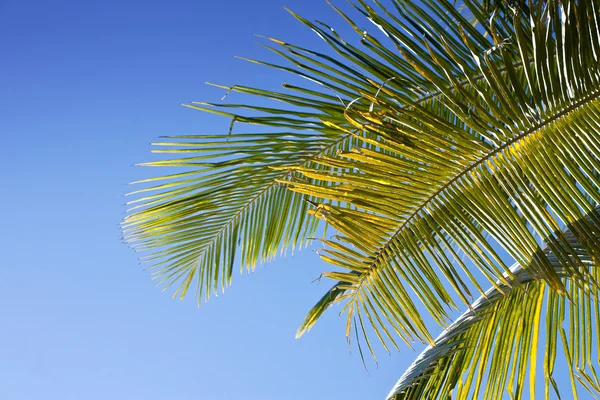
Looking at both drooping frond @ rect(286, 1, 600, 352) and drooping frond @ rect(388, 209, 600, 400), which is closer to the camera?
drooping frond @ rect(286, 1, 600, 352)

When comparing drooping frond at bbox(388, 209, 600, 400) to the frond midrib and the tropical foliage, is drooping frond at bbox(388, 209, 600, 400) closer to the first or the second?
the tropical foliage

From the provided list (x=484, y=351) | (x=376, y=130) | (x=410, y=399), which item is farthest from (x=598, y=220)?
(x=410, y=399)

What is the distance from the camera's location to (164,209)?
1807mm

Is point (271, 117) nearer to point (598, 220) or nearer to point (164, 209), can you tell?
point (164, 209)

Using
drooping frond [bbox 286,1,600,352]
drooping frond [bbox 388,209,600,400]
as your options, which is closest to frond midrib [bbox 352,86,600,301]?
drooping frond [bbox 286,1,600,352]

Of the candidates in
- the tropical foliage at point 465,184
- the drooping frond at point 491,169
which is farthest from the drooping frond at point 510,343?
the drooping frond at point 491,169

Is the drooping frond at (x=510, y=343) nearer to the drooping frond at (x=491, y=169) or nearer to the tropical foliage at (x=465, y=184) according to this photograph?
the tropical foliage at (x=465, y=184)

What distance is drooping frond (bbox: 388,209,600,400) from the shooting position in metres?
1.45

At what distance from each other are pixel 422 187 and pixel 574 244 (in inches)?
21.7

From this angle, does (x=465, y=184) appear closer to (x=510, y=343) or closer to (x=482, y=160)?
(x=482, y=160)

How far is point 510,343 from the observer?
1498 millimetres

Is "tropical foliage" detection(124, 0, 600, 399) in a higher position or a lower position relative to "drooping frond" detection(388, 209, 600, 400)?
higher

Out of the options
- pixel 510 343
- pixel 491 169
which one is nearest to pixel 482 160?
pixel 491 169

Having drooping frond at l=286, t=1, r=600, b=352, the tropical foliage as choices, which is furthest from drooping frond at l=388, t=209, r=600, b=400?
drooping frond at l=286, t=1, r=600, b=352
